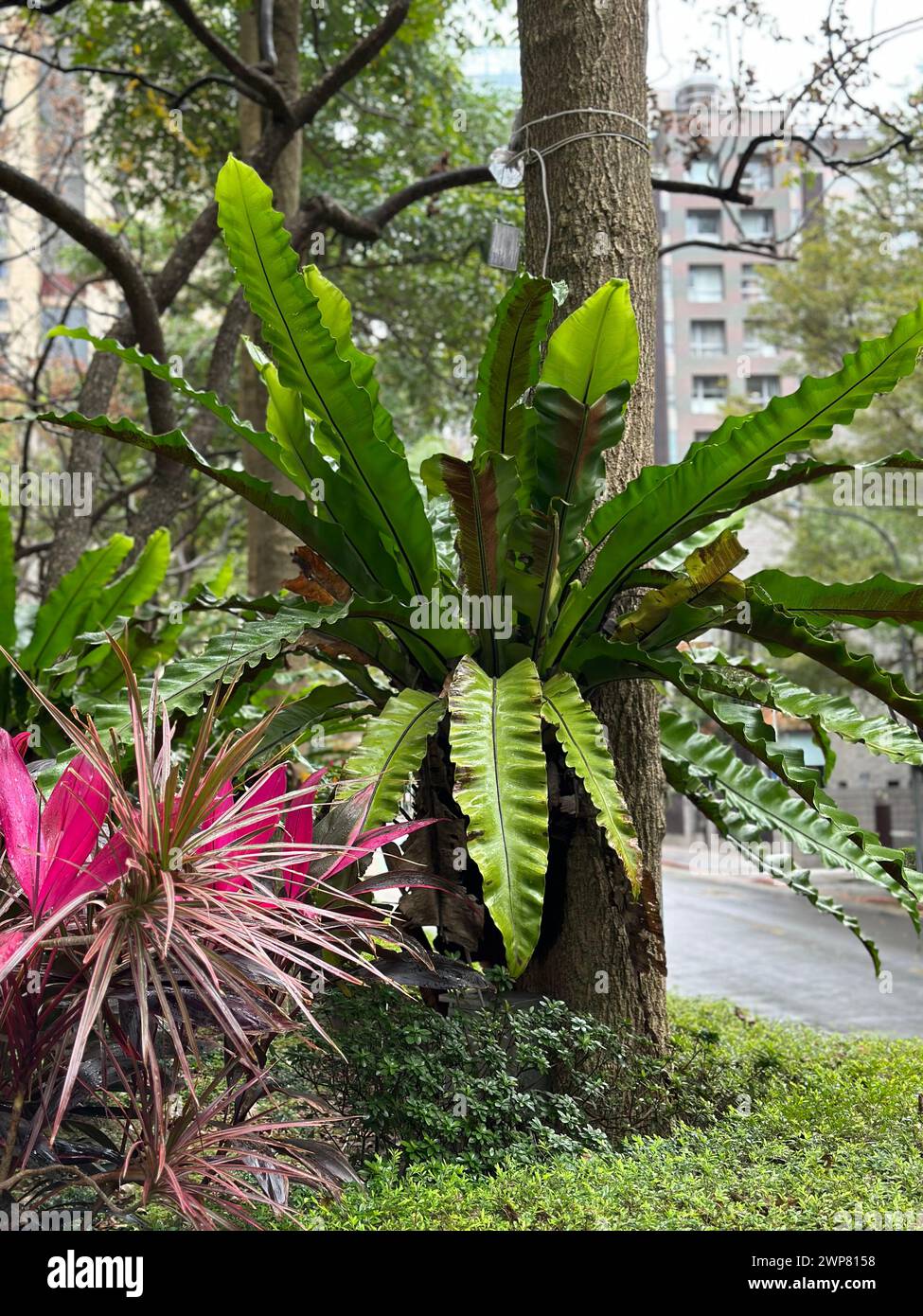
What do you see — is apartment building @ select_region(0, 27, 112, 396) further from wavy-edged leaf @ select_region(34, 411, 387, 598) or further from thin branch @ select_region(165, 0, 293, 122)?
wavy-edged leaf @ select_region(34, 411, 387, 598)

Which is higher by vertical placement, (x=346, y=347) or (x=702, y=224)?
(x=702, y=224)

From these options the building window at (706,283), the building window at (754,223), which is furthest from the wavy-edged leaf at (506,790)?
the building window at (706,283)

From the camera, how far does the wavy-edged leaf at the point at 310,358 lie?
333 cm

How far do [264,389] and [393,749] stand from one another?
626cm

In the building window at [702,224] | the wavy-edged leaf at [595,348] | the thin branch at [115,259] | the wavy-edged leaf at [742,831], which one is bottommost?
the wavy-edged leaf at [742,831]

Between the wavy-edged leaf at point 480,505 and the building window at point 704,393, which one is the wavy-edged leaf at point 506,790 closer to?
the wavy-edged leaf at point 480,505

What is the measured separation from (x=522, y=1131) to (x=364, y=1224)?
760 mm

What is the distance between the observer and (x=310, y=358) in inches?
135

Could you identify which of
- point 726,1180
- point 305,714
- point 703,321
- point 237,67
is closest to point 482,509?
point 305,714

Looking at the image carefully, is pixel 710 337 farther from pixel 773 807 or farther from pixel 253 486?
pixel 253 486

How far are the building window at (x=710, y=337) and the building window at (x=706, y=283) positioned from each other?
4.50ft

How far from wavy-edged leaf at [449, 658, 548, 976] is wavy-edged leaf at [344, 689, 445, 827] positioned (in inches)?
6.6

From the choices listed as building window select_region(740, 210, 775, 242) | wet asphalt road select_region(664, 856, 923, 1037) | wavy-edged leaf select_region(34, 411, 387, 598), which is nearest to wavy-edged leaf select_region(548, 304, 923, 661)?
wavy-edged leaf select_region(34, 411, 387, 598)
